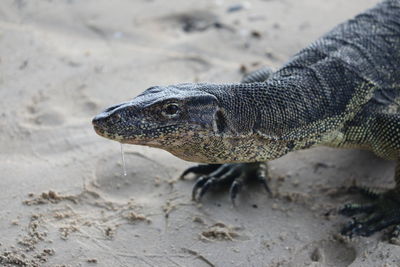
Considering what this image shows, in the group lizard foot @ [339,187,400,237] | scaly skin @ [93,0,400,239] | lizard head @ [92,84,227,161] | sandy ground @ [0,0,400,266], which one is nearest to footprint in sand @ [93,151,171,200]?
sandy ground @ [0,0,400,266]

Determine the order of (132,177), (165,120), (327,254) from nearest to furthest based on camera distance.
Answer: (165,120) < (327,254) < (132,177)

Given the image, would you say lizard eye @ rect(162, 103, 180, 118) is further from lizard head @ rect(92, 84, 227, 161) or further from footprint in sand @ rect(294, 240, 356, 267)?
footprint in sand @ rect(294, 240, 356, 267)

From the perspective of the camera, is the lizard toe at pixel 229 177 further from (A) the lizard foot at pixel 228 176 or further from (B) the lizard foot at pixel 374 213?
(B) the lizard foot at pixel 374 213

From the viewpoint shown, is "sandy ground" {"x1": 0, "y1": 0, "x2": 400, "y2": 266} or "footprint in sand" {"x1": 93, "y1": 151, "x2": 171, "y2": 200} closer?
"sandy ground" {"x1": 0, "y1": 0, "x2": 400, "y2": 266}

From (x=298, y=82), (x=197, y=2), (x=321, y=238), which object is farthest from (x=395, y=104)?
(x=197, y=2)

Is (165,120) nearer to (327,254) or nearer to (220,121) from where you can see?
(220,121)

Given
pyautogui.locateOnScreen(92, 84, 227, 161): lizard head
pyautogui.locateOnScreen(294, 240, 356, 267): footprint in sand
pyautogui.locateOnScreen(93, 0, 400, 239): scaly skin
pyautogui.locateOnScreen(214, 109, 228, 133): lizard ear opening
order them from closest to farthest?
pyautogui.locateOnScreen(92, 84, 227, 161): lizard head → pyautogui.locateOnScreen(93, 0, 400, 239): scaly skin → pyautogui.locateOnScreen(214, 109, 228, 133): lizard ear opening → pyautogui.locateOnScreen(294, 240, 356, 267): footprint in sand

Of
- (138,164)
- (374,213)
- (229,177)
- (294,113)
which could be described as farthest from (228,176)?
(374,213)
